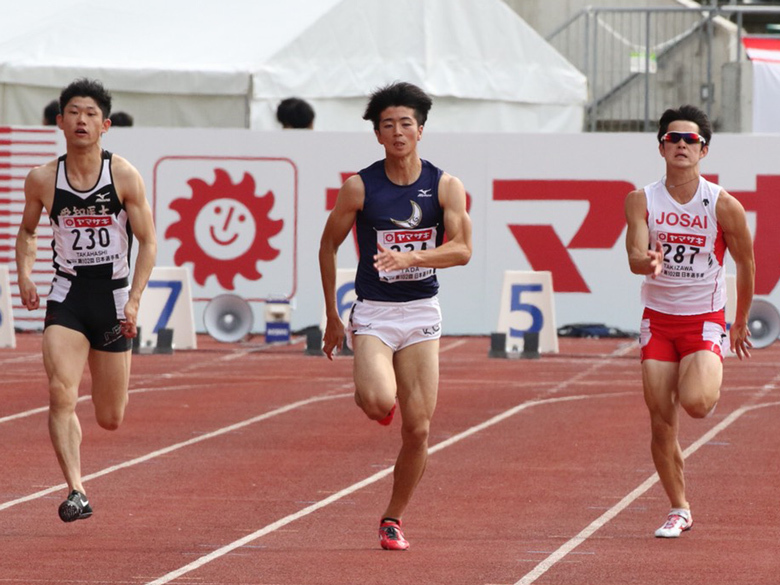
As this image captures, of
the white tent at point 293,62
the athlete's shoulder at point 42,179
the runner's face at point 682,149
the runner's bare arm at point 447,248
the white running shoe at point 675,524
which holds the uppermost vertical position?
the white tent at point 293,62

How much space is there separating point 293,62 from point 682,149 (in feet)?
53.8

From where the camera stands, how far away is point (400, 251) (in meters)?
8.65

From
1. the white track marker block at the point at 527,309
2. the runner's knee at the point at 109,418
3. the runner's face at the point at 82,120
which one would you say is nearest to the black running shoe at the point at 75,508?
the runner's knee at the point at 109,418

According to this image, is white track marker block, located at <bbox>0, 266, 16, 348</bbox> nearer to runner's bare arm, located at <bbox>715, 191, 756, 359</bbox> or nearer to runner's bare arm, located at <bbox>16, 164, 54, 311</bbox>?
runner's bare arm, located at <bbox>16, 164, 54, 311</bbox>

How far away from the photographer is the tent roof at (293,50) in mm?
25016

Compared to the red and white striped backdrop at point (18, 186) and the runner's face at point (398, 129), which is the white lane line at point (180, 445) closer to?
the runner's face at point (398, 129)

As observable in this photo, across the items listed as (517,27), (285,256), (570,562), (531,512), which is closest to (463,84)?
(517,27)

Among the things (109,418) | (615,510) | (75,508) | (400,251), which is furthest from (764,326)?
(75,508)

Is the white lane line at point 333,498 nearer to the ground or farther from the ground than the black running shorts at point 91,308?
nearer to the ground

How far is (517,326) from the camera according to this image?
20250 millimetres

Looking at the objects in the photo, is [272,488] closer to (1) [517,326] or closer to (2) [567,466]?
(2) [567,466]

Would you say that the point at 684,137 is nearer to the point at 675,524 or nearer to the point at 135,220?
the point at 675,524

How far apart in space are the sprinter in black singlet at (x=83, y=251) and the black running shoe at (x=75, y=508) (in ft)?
0.65

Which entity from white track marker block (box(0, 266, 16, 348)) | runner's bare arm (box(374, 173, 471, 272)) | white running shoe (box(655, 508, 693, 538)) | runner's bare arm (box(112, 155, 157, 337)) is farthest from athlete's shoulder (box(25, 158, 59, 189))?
white track marker block (box(0, 266, 16, 348))
